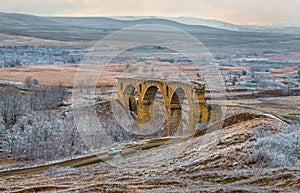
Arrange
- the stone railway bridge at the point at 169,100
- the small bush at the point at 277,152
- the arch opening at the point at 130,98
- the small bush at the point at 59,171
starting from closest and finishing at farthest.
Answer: the small bush at the point at 277,152, the small bush at the point at 59,171, the stone railway bridge at the point at 169,100, the arch opening at the point at 130,98

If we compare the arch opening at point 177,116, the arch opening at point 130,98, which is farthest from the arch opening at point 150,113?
the arch opening at point 130,98

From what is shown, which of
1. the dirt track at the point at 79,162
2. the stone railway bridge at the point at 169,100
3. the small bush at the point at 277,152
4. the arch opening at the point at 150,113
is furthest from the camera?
the arch opening at the point at 150,113

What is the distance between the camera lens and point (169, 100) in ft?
170

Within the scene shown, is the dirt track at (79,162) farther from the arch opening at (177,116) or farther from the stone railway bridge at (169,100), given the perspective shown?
the arch opening at (177,116)

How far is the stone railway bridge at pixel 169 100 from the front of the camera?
145 ft

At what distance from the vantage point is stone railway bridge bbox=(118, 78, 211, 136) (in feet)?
145

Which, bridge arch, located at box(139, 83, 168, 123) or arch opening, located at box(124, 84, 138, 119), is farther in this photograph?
arch opening, located at box(124, 84, 138, 119)

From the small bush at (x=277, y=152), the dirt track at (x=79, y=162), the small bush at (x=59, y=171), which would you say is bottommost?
the dirt track at (x=79, y=162)

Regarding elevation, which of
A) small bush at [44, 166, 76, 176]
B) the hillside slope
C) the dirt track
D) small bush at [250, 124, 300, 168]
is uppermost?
small bush at [250, 124, 300, 168]

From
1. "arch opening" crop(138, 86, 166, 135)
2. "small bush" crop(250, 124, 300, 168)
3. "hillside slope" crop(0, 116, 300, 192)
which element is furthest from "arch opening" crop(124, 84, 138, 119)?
"small bush" crop(250, 124, 300, 168)

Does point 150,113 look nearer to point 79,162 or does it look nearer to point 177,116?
point 177,116

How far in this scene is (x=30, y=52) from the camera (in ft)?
525

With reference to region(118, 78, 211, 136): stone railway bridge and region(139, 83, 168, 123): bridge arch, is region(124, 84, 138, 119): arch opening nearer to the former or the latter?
region(118, 78, 211, 136): stone railway bridge

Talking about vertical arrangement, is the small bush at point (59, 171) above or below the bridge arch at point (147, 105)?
below
